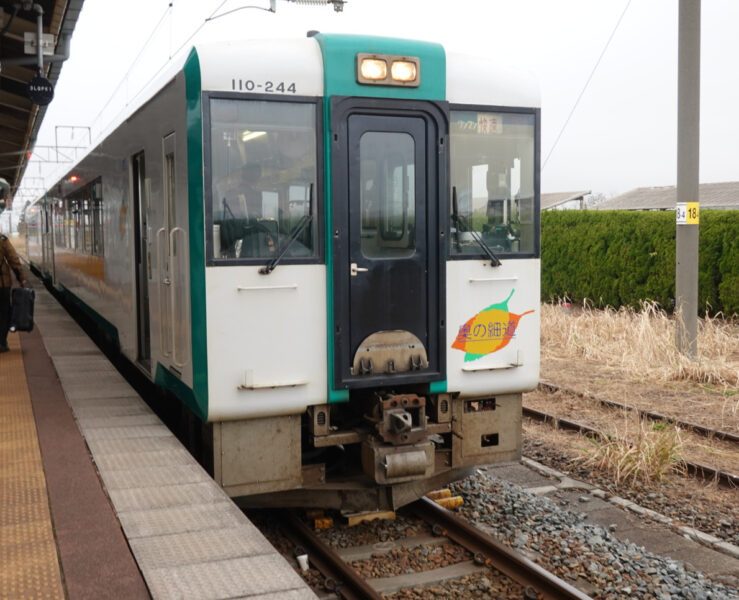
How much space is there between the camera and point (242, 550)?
3699 mm

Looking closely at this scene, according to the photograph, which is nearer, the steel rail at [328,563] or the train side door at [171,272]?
the steel rail at [328,563]

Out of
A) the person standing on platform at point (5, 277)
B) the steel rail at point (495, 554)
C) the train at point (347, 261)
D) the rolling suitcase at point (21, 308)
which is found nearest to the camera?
the steel rail at point (495, 554)

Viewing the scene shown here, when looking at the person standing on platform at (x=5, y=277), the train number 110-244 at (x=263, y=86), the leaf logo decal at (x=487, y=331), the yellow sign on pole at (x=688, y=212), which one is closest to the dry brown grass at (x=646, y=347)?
the yellow sign on pole at (x=688, y=212)

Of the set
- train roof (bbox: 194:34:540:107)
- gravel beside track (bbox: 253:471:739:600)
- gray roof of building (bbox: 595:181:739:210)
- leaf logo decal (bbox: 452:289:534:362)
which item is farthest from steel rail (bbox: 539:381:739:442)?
gray roof of building (bbox: 595:181:739:210)

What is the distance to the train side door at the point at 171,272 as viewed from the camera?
17.5 feet

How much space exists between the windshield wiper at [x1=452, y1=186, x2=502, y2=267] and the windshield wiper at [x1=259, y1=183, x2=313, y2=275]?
955 millimetres

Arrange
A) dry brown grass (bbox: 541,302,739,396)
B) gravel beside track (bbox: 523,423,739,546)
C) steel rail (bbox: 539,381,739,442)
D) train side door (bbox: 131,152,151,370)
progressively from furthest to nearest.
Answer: dry brown grass (bbox: 541,302,739,396) < steel rail (bbox: 539,381,739,442) < train side door (bbox: 131,152,151,370) < gravel beside track (bbox: 523,423,739,546)

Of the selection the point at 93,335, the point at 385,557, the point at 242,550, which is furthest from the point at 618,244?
the point at 242,550

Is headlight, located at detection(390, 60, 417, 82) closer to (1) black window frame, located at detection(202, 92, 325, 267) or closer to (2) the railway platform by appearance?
(1) black window frame, located at detection(202, 92, 325, 267)

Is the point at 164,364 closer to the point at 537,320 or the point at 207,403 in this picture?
the point at 207,403

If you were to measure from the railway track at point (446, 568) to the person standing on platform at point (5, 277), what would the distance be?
199 inches

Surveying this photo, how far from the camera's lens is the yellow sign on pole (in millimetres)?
10828

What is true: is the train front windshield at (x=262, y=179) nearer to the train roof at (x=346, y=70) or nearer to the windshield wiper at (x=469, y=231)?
the train roof at (x=346, y=70)

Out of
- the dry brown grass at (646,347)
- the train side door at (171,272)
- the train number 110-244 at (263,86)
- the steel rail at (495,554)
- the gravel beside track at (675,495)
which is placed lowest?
the gravel beside track at (675,495)
